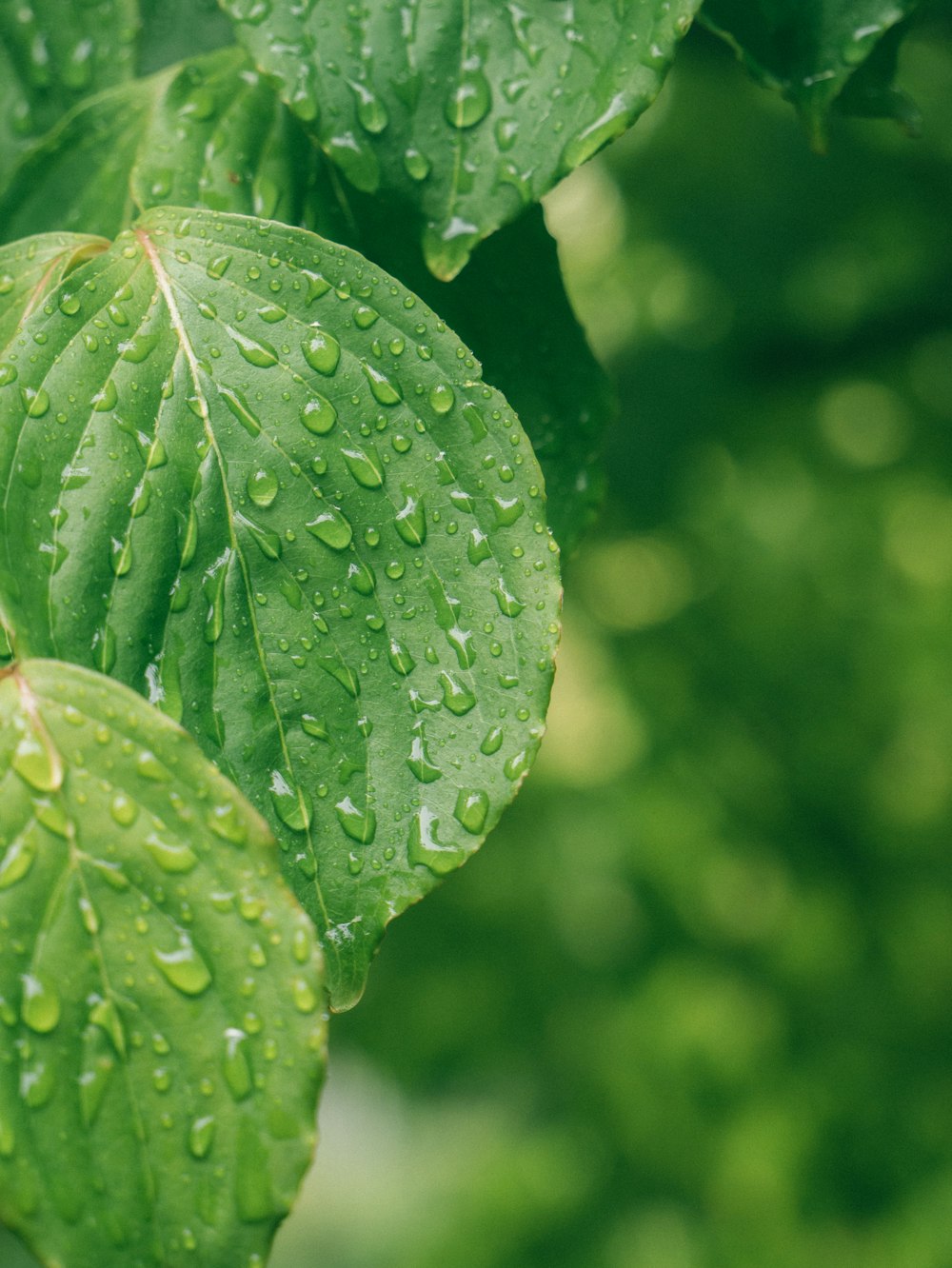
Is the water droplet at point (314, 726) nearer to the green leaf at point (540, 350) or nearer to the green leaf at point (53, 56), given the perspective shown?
the green leaf at point (540, 350)

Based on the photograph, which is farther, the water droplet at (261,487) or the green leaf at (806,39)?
the green leaf at (806,39)

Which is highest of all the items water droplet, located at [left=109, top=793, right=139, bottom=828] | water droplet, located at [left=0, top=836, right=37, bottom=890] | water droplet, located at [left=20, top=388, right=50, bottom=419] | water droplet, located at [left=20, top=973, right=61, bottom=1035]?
water droplet, located at [left=20, top=388, right=50, bottom=419]

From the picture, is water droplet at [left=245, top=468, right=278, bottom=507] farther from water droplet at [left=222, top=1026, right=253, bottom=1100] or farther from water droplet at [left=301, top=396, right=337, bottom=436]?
water droplet at [left=222, top=1026, right=253, bottom=1100]

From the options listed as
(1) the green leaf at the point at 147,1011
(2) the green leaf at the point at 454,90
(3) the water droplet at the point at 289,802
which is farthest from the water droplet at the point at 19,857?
(2) the green leaf at the point at 454,90

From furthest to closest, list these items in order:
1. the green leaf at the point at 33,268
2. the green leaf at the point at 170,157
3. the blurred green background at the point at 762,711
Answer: the blurred green background at the point at 762,711 → the green leaf at the point at 170,157 → the green leaf at the point at 33,268

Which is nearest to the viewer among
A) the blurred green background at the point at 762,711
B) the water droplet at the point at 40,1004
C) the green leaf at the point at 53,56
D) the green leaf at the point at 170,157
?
the water droplet at the point at 40,1004

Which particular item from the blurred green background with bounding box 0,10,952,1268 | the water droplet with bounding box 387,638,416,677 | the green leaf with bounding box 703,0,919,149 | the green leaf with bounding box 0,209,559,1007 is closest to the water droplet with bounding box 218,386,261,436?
the green leaf with bounding box 0,209,559,1007
